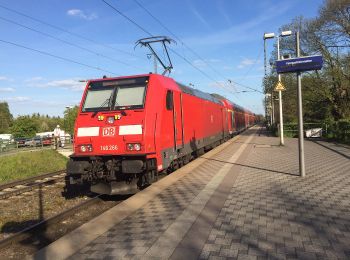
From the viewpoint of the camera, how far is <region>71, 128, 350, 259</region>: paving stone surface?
16.2 feet

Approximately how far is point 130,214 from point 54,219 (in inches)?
65.5

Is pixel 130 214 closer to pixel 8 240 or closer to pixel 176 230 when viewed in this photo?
pixel 176 230

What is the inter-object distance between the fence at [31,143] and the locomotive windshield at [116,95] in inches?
561

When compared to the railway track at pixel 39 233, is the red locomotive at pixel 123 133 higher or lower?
higher

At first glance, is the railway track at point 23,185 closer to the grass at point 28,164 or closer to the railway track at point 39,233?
the grass at point 28,164

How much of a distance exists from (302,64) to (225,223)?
569cm

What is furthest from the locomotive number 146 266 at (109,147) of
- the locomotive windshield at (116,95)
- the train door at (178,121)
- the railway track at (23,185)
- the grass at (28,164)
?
the grass at (28,164)

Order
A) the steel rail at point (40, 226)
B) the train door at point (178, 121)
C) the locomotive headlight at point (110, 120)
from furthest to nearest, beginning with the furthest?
the train door at point (178, 121) → the locomotive headlight at point (110, 120) → the steel rail at point (40, 226)

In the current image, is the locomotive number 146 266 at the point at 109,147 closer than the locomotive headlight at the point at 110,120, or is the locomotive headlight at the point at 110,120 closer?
the locomotive number 146 266 at the point at 109,147

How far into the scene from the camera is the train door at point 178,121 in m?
11.5

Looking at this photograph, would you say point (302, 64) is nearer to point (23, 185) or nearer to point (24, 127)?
point (23, 185)

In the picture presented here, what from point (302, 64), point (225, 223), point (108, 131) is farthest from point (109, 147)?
point (302, 64)

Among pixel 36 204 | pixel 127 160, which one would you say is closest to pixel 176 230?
pixel 127 160

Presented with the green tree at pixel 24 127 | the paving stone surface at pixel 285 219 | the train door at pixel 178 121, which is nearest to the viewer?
the paving stone surface at pixel 285 219
